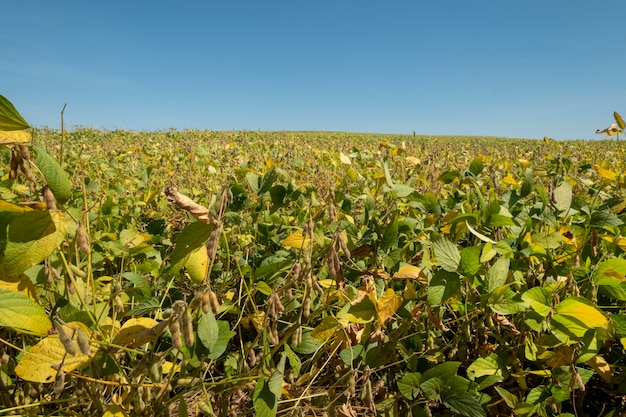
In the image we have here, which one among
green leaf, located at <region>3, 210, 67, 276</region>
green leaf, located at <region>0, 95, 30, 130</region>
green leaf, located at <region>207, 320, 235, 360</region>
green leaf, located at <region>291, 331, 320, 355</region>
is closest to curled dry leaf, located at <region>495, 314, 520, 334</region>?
green leaf, located at <region>291, 331, 320, 355</region>

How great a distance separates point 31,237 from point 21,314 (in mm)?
186

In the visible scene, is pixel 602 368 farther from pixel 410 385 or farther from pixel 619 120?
pixel 619 120

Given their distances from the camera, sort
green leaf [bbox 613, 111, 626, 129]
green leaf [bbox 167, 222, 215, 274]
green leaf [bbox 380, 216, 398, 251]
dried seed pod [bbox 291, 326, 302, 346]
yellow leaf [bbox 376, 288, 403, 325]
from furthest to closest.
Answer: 1. green leaf [bbox 613, 111, 626, 129]
2. green leaf [bbox 380, 216, 398, 251]
3. yellow leaf [bbox 376, 288, 403, 325]
4. dried seed pod [bbox 291, 326, 302, 346]
5. green leaf [bbox 167, 222, 215, 274]

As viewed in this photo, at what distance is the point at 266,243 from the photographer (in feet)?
6.48

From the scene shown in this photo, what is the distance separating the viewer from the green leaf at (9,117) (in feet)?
2.16

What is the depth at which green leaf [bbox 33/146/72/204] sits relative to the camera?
0.73 meters

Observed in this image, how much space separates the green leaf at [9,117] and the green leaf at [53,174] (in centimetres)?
6

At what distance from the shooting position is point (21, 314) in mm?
806

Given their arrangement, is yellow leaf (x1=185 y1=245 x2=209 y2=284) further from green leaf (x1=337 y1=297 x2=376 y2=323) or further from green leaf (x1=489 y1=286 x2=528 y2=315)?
green leaf (x1=489 y1=286 x2=528 y2=315)

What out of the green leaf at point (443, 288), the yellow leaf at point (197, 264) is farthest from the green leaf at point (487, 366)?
the yellow leaf at point (197, 264)

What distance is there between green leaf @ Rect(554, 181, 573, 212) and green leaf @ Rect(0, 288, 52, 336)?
158 cm

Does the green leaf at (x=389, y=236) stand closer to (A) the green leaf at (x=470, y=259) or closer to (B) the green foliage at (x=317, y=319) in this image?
(B) the green foliage at (x=317, y=319)

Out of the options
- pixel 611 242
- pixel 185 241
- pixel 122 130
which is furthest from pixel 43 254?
pixel 122 130

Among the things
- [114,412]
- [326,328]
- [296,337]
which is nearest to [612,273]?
[326,328]
